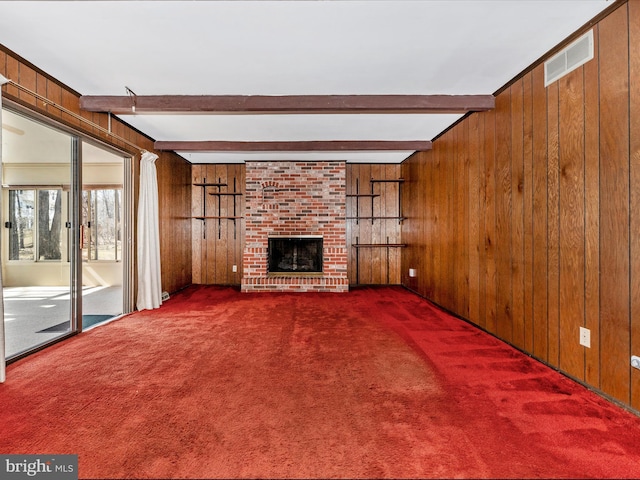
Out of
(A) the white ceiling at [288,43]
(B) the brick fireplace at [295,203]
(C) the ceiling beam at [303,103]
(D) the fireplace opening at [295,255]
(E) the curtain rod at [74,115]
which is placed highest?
(A) the white ceiling at [288,43]

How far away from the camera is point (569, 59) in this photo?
2109mm

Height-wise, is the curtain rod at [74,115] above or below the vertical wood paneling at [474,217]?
above

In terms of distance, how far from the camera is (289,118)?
11.8 ft

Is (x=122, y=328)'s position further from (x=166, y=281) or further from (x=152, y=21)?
(x=152, y=21)

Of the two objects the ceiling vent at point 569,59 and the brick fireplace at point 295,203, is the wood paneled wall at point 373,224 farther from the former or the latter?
the ceiling vent at point 569,59

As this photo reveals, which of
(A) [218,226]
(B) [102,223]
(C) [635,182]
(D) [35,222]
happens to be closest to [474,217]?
(C) [635,182]

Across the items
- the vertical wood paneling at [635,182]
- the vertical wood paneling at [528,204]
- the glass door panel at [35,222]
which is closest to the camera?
the vertical wood paneling at [635,182]

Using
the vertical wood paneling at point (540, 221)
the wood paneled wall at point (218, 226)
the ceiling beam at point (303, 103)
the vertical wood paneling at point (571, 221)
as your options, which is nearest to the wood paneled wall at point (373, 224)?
the wood paneled wall at point (218, 226)

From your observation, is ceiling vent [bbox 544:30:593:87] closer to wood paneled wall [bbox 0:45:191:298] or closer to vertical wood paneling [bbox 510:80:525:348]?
vertical wood paneling [bbox 510:80:525:348]

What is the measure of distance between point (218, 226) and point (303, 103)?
366 centimetres

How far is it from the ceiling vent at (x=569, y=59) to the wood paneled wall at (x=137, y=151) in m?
4.03

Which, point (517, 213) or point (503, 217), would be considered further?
point (503, 217)

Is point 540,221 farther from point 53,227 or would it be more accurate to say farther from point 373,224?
point 53,227

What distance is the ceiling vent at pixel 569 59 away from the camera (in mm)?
1982
